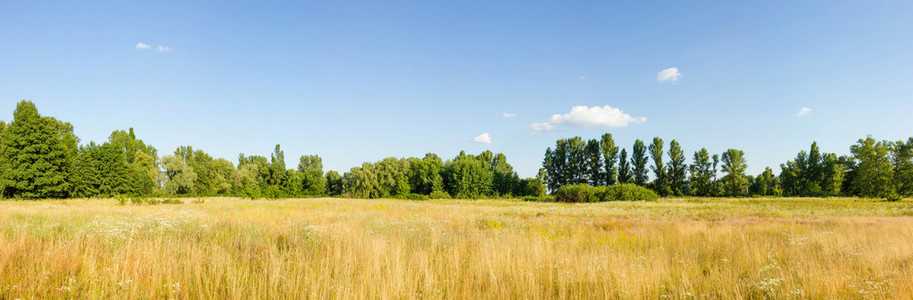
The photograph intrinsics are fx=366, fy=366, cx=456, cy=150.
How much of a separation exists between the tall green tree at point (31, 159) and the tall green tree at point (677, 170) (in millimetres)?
89171

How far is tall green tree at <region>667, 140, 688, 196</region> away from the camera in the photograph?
70375mm

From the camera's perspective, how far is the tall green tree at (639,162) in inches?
2808

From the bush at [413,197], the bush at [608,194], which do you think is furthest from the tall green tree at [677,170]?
the bush at [413,197]

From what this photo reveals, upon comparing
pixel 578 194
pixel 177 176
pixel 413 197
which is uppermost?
pixel 177 176

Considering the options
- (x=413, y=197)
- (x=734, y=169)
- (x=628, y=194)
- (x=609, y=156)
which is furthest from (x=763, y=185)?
(x=413, y=197)

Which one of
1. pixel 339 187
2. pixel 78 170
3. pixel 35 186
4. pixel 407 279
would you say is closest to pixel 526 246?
pixel 407 279

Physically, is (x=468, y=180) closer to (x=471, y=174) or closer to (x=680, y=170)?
(x=471, y=174)

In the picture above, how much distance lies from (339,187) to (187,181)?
3188 cm

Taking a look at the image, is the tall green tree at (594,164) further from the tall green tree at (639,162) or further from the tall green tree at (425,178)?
the tall green tree at (425,178)

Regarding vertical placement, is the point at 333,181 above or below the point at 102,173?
below

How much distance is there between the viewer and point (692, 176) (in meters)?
71.5

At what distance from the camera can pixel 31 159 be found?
122 ft

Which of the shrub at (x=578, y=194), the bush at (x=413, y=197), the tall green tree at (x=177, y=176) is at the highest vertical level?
the tall green tree at (x=177, y=176)

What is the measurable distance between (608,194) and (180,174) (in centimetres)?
7139
